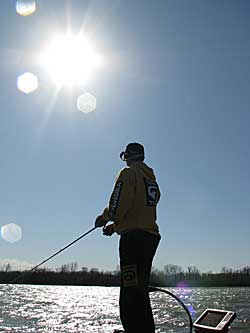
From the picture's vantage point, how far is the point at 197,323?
16.3 feet

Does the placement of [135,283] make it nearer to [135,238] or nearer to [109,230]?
[135,238]

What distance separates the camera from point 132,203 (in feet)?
14.3

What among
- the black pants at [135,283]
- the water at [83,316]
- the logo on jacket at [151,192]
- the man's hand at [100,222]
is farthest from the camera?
the water at [83,316]

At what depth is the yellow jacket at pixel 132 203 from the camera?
14.2 ft

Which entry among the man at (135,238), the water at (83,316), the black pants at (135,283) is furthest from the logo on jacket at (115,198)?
the water at (83,316)

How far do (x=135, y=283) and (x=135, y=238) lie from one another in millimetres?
419

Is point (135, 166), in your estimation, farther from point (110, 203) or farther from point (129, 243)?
point (129, 243)

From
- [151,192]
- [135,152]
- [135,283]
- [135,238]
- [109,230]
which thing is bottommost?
[135,283]

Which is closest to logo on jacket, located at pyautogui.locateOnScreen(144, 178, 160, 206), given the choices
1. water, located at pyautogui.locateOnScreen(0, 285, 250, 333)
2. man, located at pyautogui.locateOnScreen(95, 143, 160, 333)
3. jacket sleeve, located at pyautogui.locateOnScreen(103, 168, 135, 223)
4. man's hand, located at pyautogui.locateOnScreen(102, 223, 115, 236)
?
man, located at pyautogui.locateOnScreen(95, 143, 160, 333)

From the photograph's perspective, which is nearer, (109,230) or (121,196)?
(121,196)

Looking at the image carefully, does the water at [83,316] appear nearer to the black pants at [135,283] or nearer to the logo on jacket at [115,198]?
the black pants at [135,283]

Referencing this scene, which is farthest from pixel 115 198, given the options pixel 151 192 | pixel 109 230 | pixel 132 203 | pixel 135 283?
pixel 135 283

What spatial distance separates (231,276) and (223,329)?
106165 mm

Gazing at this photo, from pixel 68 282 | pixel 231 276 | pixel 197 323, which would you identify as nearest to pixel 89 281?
pixel 68 282
